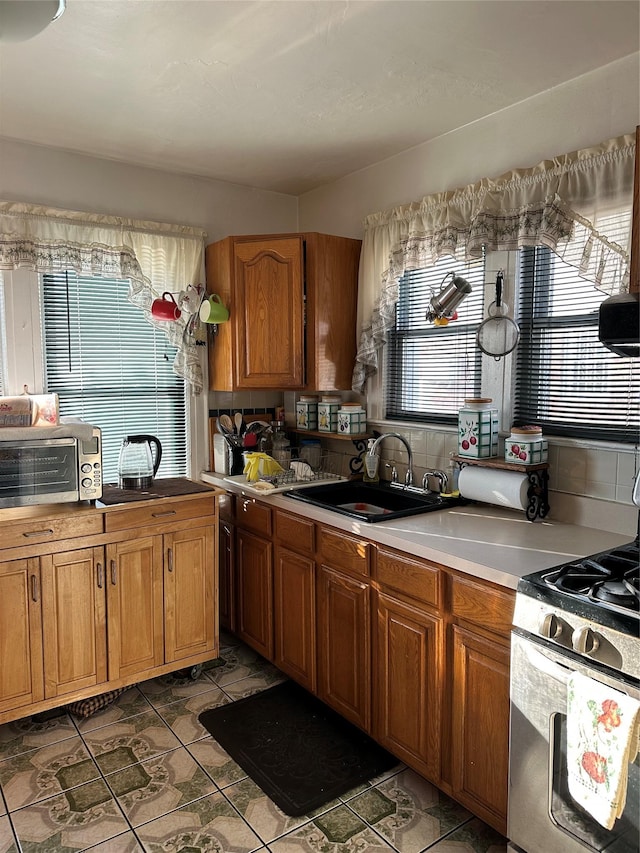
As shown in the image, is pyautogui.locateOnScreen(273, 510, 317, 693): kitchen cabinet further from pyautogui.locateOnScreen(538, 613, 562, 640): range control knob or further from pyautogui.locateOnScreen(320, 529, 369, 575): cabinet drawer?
pyautogui.locateOnScreen(538, 613, 562, 640): range control knob

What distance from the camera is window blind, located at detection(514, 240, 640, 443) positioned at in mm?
2197

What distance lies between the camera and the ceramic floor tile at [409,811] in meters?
2.00

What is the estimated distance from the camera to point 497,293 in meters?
2.53

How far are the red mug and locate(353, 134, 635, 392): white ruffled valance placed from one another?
955 millimetres

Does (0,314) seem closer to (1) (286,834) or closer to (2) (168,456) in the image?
(2) (168,456)

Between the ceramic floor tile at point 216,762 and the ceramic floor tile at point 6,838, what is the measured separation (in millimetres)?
642

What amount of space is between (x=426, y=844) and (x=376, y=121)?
105 inches

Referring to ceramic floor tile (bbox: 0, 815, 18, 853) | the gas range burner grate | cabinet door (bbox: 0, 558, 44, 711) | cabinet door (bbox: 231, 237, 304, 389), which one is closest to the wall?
the gas range burner grate

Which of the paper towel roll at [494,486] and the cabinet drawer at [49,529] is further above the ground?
the paper towel roll at [494,486]

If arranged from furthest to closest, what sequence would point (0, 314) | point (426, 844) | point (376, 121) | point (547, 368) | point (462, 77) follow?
point (0, 314), point (376, 121), point (547, 368), point (462, 77), point (426, 844)

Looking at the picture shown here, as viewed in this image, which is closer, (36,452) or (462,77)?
(462,77)

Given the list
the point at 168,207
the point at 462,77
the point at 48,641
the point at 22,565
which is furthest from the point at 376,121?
the point at 48,641

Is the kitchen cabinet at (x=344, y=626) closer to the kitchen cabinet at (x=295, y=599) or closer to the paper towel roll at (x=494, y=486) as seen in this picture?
the kitchen cabinet at (x=295, y=599)

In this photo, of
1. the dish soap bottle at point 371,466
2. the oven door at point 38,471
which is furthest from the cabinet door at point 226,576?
the oven door at point 38,471
